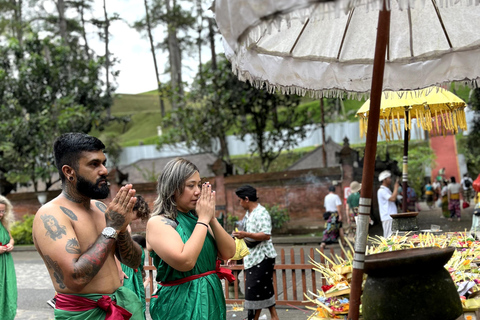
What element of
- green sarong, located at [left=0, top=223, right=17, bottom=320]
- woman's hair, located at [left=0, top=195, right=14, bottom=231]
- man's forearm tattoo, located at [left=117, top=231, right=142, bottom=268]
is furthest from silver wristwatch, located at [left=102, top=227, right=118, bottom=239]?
woman's hair, located at [left=0, top=195, right=14, bottom=231]

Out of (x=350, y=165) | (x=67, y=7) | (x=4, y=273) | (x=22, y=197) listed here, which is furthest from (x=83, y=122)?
(x=67, y=7)

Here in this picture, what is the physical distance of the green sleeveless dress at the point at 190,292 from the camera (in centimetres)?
316

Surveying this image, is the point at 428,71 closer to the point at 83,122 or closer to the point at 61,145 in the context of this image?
the point at 61,145

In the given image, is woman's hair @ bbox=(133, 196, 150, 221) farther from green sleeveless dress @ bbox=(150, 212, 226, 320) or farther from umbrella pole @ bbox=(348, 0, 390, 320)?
umbrella pole @ bbox=(348, 0, 390, 320)

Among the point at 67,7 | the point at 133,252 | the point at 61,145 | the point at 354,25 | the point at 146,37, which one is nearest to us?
the point at 61,145

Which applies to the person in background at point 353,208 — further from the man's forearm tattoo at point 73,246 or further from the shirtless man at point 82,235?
the man's forearm tattoo at point 73,246

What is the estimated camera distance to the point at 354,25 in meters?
3.85

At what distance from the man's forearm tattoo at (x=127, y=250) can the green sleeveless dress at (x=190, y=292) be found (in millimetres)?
132

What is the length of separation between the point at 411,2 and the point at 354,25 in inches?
66.6

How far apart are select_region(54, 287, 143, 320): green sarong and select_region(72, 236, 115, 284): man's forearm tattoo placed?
23 centimetres

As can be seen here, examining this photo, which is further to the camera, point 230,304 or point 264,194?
point 264,194

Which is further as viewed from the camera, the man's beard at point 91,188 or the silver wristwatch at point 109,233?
the man's beard at point 91,188

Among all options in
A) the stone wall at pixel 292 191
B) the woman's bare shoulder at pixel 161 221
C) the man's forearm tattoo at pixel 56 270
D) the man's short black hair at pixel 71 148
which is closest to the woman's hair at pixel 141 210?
the woman's bare shoulder at pixel 161 221

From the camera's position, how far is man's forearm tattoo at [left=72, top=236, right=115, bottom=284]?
269cm
